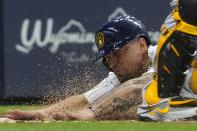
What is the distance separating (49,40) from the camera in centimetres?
706

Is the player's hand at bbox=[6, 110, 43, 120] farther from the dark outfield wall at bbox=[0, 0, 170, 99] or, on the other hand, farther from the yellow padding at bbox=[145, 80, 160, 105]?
the dark outfield wall at bbox=[0, 0, 170, 99]

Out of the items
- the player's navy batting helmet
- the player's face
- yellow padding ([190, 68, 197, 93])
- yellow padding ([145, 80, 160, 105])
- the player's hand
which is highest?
the player's navy batting helmet

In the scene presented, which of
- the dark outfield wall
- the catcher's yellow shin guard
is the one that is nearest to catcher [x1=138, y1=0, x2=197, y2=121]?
the catcher's yellow shin guard

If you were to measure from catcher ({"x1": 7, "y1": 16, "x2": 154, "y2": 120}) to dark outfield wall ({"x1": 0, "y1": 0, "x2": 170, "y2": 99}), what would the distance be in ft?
6.96

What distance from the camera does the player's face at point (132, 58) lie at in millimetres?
4656

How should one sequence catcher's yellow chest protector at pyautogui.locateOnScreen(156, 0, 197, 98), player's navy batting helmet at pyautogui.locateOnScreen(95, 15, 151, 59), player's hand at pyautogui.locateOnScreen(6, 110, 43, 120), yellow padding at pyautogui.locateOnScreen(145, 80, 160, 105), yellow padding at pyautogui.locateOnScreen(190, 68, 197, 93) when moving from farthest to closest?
player's navy batting helmet at pyautogui.locateOnScreen(95, 15, 151, 59) < player's hand at pyautogui.locateOnScreen(6, 110, 43, 120) < yellow padding at pyautogui.locateOnScreen(145, 80, 160, 105) < yellow padding at pyautogui.locateOnScreen(190, 68, 197, 93) < catcher's yellow chest protector at pyautogui.locateOnScreen(156, 0, 197, 98)

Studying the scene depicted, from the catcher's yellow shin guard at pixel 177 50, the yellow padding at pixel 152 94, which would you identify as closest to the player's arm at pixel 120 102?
the yellow padding at pixel 152 94

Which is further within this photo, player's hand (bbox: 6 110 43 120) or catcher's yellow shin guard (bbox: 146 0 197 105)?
player's hand (bbox: 6 110 43 120)

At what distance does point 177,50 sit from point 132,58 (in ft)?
1.99

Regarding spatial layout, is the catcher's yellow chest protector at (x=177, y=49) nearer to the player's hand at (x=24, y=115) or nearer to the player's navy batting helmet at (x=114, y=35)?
the player's navy batting helmet at (x=114, y=35)

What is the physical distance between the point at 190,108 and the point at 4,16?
312 centimetres

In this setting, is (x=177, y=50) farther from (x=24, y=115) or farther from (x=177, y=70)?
(x=24, y=115)

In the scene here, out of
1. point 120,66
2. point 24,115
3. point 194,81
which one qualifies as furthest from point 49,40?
point 194,81

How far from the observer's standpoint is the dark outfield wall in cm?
695
